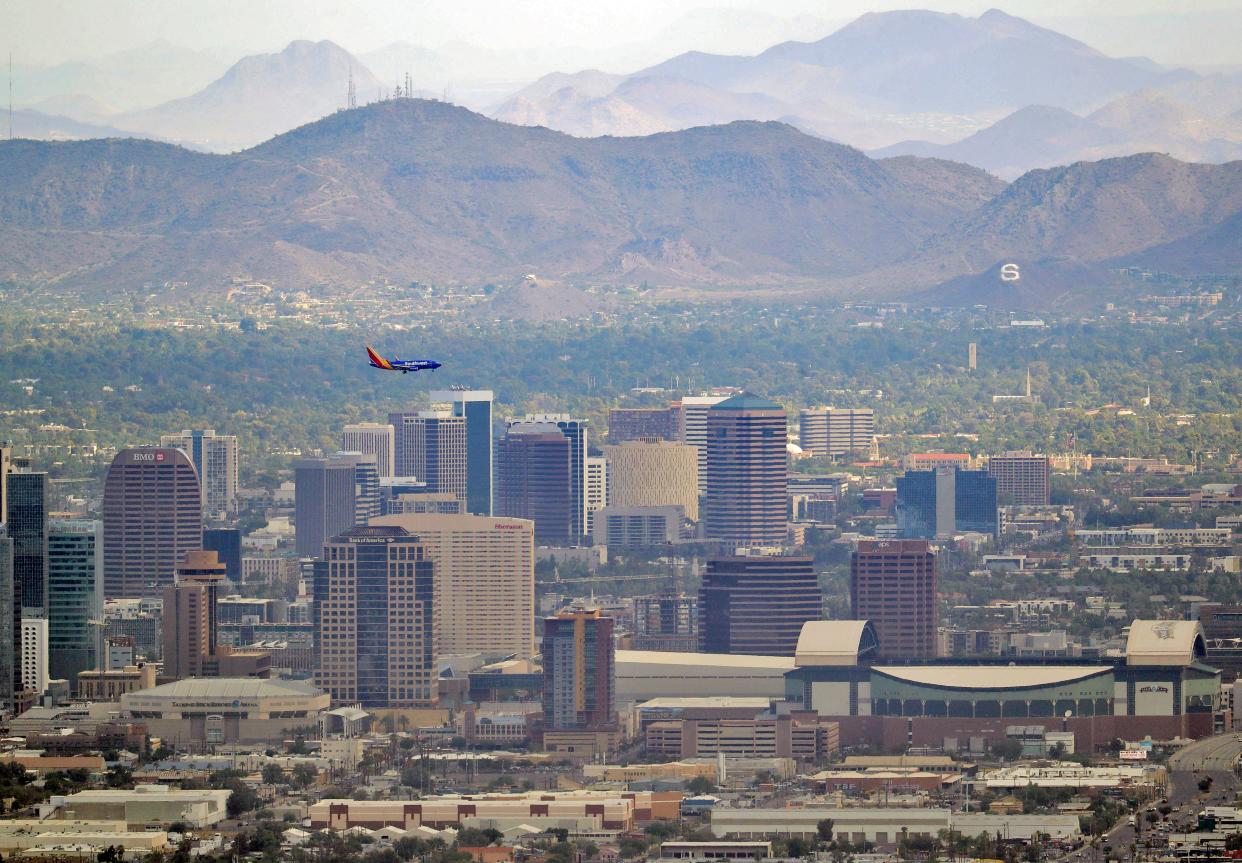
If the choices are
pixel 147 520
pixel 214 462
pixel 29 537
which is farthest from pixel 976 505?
pixel 29 537

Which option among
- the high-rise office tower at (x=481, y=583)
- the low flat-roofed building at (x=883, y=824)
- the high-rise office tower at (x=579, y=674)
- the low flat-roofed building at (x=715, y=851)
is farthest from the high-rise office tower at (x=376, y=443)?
the low flat-roofed building at (x=715, y=851)

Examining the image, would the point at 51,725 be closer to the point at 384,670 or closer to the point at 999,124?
the point at 384,670

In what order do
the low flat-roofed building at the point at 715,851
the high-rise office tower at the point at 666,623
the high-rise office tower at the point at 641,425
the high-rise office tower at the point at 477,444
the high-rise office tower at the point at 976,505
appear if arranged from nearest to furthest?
the low flat-roofed building at the point at 715,851 → the high-rise office tower at the point at 666,623 → the high-rise office tower at the point at 976,505 → the high-rise office tower at the point at 477,444 → the high-rise office tower at the point at 641,425

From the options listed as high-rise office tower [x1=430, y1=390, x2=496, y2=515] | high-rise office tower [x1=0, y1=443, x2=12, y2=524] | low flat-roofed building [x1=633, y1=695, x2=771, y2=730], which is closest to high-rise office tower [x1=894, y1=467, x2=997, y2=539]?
high-rise office tower [x1=430, y1=390, x2=496, y2=515]

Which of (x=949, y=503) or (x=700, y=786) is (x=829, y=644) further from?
(x=949, y=503)

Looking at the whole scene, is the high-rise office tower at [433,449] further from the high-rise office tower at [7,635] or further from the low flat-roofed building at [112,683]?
the high-rise office tower at [7,635]

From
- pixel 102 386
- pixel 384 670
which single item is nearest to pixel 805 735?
pixel 384 670
